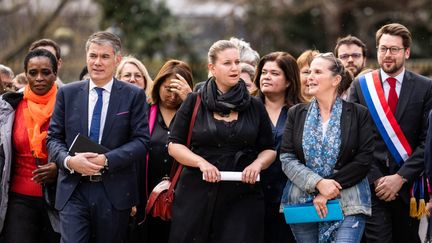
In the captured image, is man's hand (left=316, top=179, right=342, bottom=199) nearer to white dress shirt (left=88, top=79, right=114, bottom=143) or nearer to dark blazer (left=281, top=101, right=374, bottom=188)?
dark blazer (left=281, top=101, right=374, bottom=188)

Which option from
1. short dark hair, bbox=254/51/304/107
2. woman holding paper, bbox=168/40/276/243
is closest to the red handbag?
woman holding paper, bbox=168/40/276/243

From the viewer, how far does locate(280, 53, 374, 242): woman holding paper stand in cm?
683

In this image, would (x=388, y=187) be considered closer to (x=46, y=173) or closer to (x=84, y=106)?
(x=84, y=106)

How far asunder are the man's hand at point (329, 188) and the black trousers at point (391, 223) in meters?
0.87

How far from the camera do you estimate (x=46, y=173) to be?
7.24 metres

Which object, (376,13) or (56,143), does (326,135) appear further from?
(376,13)

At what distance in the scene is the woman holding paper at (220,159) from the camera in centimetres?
690

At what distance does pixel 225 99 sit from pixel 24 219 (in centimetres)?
221

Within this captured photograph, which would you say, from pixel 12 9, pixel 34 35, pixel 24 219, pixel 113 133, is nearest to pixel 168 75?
pixel 113 133

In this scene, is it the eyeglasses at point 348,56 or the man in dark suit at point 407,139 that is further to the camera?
the eyeglasses at point 348,56

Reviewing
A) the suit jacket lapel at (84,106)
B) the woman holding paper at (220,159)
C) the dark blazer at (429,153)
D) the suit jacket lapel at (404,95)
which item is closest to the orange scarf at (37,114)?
the suit jacket lapel at (84,106)

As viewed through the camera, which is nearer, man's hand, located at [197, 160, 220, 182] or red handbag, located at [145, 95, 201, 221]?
man's hand, located at [197, 160, 220, 182]

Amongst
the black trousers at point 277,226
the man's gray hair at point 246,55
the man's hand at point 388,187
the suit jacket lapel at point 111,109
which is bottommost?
the black trousers at point 277,226

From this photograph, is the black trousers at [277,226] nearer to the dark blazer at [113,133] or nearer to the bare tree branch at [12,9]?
the dark blazer at [113,133]
